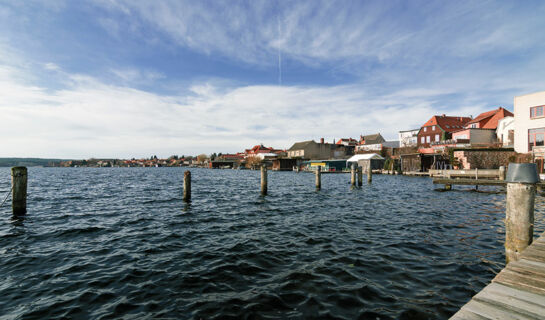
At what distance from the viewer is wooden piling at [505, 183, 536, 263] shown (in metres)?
5.36

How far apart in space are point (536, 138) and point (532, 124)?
66.2 inches

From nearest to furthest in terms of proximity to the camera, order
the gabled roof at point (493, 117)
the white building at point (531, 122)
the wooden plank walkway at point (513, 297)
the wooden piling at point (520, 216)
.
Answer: the wooden plank walkway at point (513, 297), the wooden piling at point (520, 216), the white building at point (531, 122), the gabled roof at point (493, 117)

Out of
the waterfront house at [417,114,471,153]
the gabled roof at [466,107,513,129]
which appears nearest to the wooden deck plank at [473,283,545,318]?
the gabled roof at [466,107,513,129]

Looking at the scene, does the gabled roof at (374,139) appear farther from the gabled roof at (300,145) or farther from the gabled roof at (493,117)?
the gabled roof at (493,117)

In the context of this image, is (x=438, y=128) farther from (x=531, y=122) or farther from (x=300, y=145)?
(x=300, y=145)

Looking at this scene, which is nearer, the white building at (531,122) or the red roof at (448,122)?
the white building at (531,122)

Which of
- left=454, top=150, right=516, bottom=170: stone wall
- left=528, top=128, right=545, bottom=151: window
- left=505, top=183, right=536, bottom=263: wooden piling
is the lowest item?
left=505, top=183, right=536, bottom=263: wooden piling

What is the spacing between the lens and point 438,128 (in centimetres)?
6131

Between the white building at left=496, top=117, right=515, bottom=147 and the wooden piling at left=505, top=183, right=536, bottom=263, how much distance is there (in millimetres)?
50883

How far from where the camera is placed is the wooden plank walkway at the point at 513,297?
2814 millimetres

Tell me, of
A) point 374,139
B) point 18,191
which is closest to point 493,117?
point 374,139

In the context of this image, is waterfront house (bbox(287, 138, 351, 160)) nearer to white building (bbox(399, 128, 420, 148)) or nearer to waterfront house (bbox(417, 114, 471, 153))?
white building (bbox(399, 128, 420, 148))

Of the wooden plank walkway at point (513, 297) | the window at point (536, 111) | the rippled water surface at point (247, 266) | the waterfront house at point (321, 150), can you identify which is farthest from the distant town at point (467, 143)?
the wooden plank walkway at point (513, 297)

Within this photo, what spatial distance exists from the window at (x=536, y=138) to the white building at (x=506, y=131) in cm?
1688
